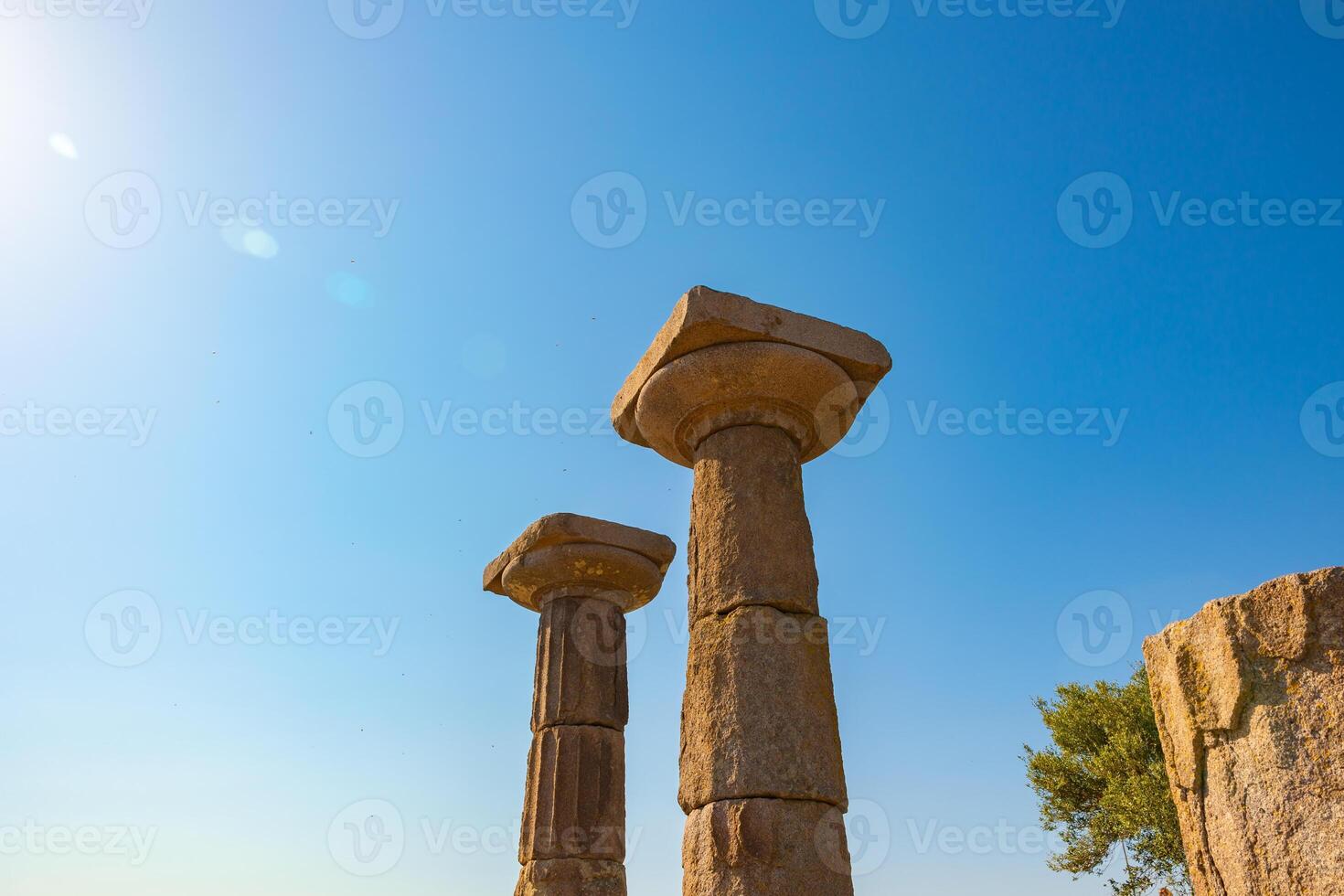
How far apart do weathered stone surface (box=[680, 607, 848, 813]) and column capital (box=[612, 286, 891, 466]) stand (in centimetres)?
167

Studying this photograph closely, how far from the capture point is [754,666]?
6.46 meters

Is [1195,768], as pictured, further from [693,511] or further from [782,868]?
[693,511]

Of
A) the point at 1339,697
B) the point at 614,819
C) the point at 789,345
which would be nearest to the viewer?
the point at 1339,697

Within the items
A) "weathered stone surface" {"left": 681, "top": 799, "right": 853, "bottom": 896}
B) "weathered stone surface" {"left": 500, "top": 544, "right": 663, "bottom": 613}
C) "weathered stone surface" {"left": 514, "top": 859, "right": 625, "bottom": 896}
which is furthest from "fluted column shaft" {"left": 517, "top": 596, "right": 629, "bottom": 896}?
"weathered stone surface" {"left": 681, "top": 799, "right": 853, "bottom": 896}

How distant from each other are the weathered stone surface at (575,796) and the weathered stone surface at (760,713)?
14.5 feet

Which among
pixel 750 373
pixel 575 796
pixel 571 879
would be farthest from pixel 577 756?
pixel 750 373

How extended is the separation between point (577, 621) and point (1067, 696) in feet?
41.1

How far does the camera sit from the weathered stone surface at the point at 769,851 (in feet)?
19.2

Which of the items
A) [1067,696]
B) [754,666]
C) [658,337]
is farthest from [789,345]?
[1067,696]

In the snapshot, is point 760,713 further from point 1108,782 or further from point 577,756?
point 1108,782

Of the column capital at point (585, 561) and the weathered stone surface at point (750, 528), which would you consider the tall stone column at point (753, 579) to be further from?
the column capital at point (585, 561)

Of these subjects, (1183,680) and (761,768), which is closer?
(1183,680)

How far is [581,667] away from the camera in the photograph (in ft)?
37.1

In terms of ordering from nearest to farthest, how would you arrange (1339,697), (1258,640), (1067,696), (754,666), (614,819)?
1. (1339,697)
2. (1258,640)
3. (754,666)
4. (614,819)
5. (1067,696)
